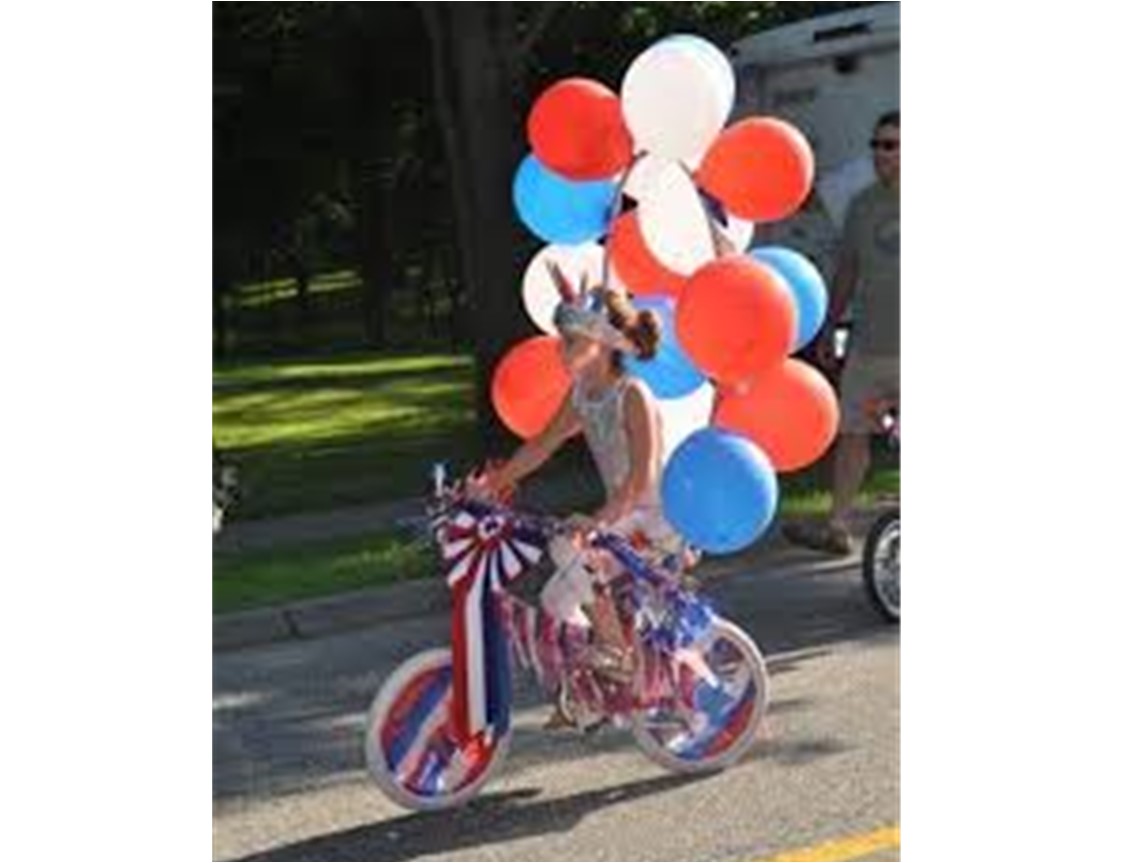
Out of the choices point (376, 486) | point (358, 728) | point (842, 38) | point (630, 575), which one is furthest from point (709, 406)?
point (842, 38)

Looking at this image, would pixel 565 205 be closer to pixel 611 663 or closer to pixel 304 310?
pixel 611 663

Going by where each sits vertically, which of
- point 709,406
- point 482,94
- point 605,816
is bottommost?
point 605,816

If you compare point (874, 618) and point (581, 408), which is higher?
point (581, 408)

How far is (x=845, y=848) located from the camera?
5219 millimetres

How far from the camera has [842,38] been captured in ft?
45.9

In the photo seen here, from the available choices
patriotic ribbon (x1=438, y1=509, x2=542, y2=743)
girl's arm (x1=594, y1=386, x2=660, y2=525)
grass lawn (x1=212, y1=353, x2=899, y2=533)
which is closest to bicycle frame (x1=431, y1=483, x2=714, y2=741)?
patriotic ribbon (x1=438, y1=509, x2=542, y2=743)

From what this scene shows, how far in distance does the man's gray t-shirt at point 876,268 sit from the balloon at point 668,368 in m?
2.26

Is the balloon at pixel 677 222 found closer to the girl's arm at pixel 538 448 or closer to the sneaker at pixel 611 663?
the girl's arm at pixel 538 448

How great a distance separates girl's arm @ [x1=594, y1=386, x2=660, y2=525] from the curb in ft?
10.2

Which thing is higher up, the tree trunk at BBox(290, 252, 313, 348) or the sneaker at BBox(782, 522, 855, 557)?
the tree trunk at BBox(290, 252, 313, 348)

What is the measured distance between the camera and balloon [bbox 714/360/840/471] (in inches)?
232

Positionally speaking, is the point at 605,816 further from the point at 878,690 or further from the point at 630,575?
the point at 878,690

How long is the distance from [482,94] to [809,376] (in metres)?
7.50

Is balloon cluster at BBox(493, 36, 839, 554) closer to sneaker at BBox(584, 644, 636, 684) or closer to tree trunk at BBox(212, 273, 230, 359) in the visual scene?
sneaker at BBox(584, 644, 636, 684)
